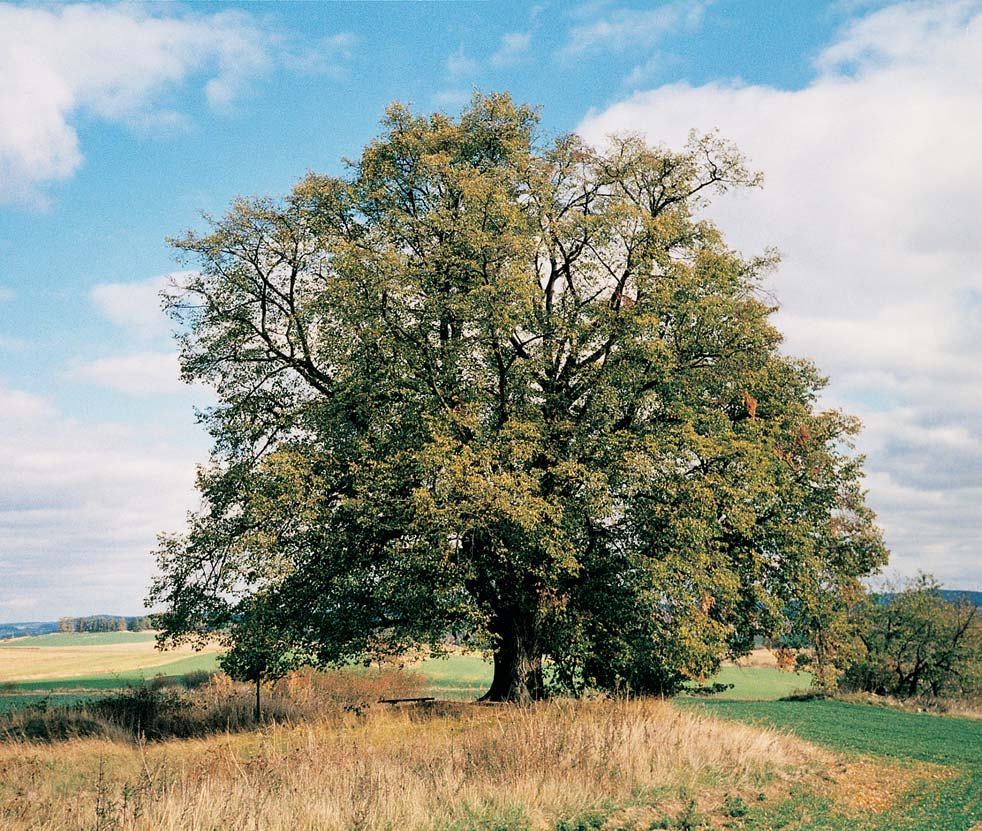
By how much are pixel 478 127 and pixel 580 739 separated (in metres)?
19.0

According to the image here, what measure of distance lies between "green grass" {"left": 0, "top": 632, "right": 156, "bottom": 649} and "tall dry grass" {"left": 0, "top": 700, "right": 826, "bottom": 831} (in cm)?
9296

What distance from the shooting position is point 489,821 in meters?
10.4

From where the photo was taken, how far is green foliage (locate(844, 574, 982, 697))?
50750 mm

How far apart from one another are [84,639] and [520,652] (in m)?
104

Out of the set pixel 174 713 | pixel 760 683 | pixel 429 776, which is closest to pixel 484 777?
pixel 429 776

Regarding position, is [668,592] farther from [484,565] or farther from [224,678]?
[224,678]

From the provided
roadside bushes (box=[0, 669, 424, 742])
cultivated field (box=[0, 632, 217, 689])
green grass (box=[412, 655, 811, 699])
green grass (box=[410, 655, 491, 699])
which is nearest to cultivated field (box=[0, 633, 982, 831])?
roadside bushes (box=[0, 669, 424, 742])

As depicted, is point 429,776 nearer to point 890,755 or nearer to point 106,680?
point 890,755

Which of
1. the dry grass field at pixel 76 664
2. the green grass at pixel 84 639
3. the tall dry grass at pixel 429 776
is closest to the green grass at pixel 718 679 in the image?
the dry grass field at pixel 76 664

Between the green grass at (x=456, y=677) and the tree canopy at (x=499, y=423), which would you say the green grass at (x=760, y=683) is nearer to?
the green grass at (x=456, y=677)

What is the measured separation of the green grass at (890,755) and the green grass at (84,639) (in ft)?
284

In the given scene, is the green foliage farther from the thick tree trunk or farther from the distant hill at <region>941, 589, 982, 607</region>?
the thick tree trunk

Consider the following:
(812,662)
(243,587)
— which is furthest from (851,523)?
(243,587)

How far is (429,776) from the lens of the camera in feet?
39.3
